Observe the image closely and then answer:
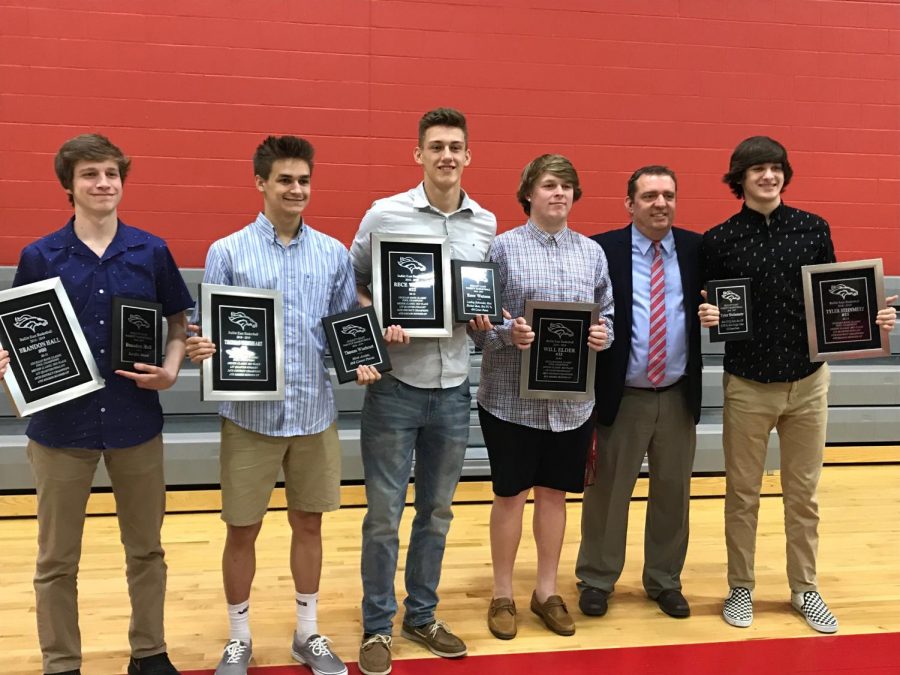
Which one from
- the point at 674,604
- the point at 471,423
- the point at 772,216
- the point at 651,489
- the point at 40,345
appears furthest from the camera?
the point at 471,423

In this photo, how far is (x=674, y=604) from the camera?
2.82 meters

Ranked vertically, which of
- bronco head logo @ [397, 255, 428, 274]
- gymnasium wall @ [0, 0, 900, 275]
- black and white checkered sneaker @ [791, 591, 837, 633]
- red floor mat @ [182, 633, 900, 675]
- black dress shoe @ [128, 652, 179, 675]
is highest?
gymnasium wall @ [0, 0, 900, 275]

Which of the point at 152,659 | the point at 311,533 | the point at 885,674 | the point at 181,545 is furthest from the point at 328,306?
the point at 885,674

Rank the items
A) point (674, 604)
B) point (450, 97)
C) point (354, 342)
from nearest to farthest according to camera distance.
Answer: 1. point (354, 342)
2. point (674, 604)
3. point (450, 97)

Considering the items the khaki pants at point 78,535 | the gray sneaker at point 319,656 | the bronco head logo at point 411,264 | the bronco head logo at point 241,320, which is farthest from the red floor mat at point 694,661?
the bronco head logo at point 411,264

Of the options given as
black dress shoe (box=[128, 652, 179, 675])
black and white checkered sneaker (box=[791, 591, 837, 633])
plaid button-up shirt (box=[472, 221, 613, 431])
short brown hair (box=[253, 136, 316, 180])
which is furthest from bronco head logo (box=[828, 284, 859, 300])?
black dress shoe (box=[128, 652, 179, 675])

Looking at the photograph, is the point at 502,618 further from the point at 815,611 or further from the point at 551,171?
the point at 551,171

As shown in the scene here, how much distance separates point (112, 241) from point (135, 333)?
27 cm

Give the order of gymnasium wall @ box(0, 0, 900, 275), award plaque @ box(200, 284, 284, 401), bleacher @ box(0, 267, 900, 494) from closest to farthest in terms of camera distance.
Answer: award plaque @ box(200, 284, 284, 401), bleacher @ box(0, 267, 900, 494), gymnasium wall @ box(0, 0, 900, 275)

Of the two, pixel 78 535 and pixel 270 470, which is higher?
pixel 270 470

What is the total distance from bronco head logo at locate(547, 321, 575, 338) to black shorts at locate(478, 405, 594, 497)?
1.07ft

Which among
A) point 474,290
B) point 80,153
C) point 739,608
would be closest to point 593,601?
point 739,608

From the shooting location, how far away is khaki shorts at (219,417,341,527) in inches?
87.6

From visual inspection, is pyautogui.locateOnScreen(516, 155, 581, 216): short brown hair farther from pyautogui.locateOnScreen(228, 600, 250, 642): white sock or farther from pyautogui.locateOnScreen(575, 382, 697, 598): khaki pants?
pyautogui.locateOnScreen(228, 600, 250, 642): white sock
